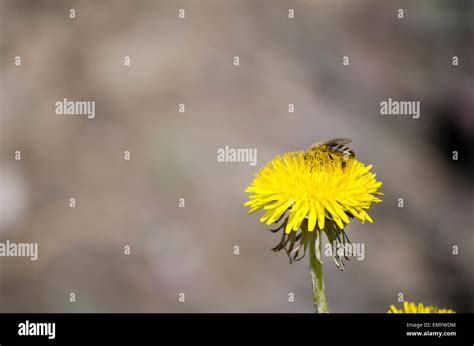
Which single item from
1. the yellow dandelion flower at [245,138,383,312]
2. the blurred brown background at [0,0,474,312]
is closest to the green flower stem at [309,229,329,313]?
the yellow dandelion flower at [245,138,383,312]

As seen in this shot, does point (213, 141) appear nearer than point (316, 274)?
No

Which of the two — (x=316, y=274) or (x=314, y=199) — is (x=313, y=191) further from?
(x=316, y=274)

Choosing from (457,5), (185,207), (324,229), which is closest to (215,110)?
(185,207)

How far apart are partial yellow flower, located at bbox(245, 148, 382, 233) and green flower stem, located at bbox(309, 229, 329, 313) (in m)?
0.04

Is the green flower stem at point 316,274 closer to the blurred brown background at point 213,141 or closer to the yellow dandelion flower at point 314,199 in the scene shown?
the yellow dandelion flower at point 314,199

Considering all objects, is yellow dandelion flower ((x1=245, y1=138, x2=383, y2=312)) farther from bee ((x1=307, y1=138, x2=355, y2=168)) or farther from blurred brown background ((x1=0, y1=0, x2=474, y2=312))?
blurred brown background ((x1=0, y1=0, x2=474, y2=312))

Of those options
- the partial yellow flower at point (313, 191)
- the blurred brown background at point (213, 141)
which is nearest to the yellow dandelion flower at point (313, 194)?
the partial yellow flower at point (313, 191)

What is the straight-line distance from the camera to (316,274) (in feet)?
6.42

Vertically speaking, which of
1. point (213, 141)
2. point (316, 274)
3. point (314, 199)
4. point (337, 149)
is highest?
point (213, 141)

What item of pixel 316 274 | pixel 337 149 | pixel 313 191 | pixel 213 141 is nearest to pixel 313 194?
pixel 313 191

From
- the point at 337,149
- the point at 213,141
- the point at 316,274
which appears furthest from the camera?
the point at 213,141

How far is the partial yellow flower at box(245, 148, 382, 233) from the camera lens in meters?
1.96

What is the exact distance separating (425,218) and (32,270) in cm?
371

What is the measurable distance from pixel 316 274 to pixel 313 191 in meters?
0.27
